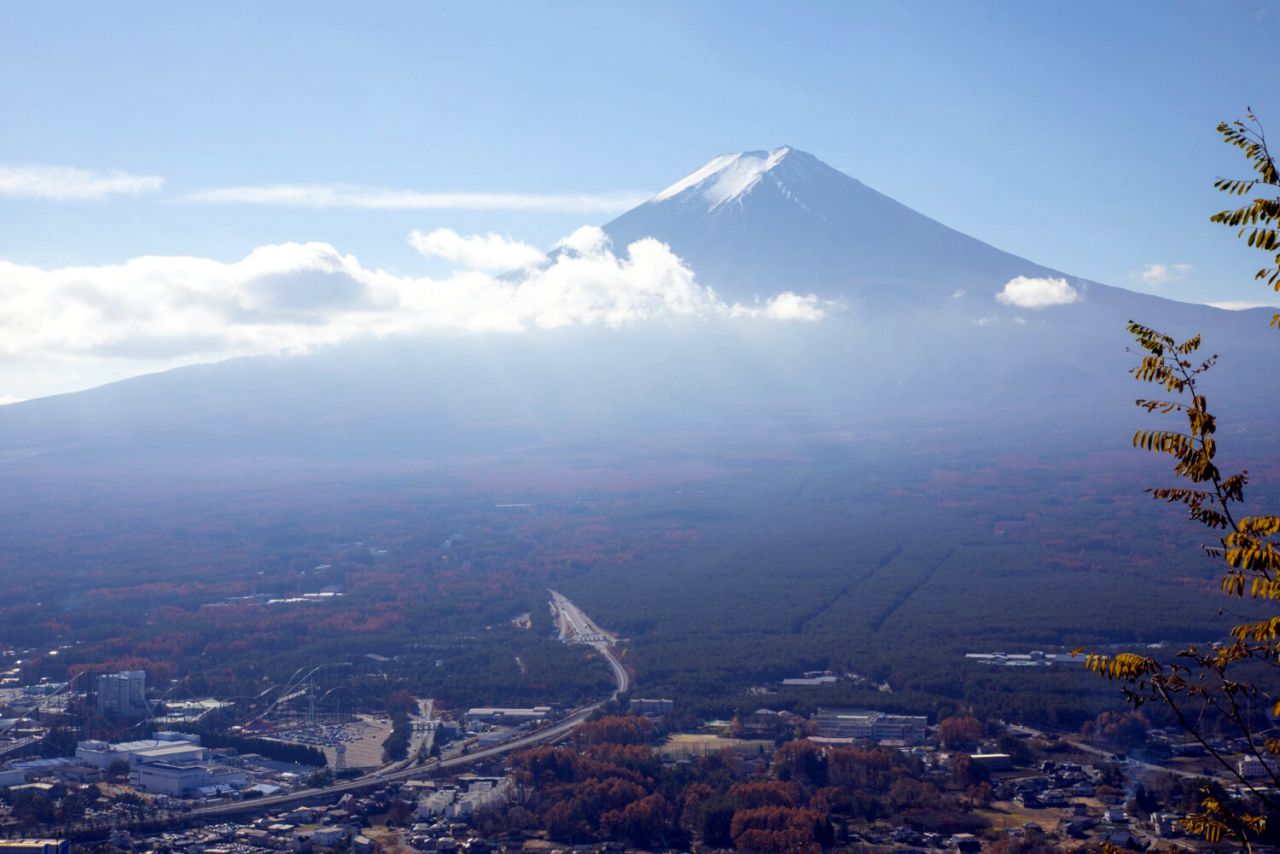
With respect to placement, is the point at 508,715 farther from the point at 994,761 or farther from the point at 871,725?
the point at 994,761

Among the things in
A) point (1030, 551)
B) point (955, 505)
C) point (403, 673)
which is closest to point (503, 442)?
point (955, 505)

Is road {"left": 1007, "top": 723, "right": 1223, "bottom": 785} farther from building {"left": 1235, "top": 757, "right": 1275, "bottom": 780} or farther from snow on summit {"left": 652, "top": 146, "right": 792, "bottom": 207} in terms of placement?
snow on summit {"left": 652, "top": 146, "right": 792, "bottom": 207}

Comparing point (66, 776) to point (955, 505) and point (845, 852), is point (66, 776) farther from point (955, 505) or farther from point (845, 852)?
point (955, 505)

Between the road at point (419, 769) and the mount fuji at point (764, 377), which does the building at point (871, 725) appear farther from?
the mount fuji at point (764, 377)

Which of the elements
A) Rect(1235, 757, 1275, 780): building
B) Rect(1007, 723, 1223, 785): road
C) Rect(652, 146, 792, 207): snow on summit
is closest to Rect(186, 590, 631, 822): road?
Rect(1007, 723, 1223, 785): road

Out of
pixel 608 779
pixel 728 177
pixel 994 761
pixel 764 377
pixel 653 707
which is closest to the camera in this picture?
pixel 608 779

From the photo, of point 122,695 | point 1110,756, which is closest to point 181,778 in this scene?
point 122,695

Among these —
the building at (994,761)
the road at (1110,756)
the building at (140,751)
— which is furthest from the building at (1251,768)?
the building at (140,751)
